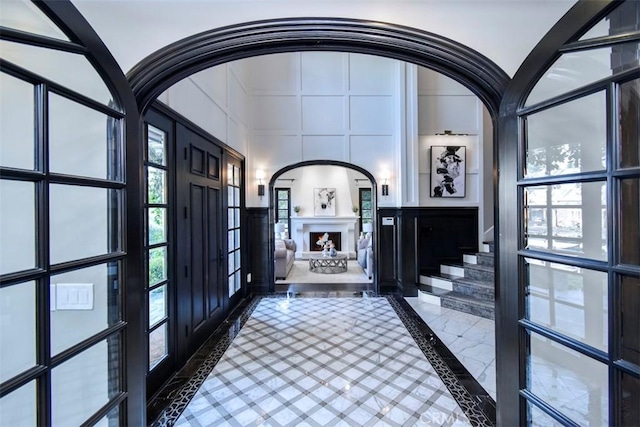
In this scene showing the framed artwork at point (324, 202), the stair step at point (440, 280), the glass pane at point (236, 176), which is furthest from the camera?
the framed artwork at point (324, 202)

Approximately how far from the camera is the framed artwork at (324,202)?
33.6 ft

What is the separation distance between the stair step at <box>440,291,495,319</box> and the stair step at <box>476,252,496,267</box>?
0.74 m

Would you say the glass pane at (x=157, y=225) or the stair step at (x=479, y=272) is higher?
the glass pane at (x=157, y=225)

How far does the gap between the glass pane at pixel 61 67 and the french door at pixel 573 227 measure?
1796 millimetres

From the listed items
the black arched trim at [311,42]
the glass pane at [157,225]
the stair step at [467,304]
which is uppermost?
the black arched trim at [311,42]

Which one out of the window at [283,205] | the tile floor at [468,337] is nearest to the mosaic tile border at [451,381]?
the tile floor at [468,337]

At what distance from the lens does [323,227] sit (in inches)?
404

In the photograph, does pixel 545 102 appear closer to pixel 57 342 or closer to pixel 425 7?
pixel 425 7

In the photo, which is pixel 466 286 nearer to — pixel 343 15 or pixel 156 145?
pixel 343 15

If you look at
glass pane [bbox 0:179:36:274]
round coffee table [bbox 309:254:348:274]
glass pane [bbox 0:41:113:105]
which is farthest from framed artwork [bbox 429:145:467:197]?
glass pane [bbox 0:179:36:274]

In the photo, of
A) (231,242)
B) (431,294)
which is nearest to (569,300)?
(431,294)

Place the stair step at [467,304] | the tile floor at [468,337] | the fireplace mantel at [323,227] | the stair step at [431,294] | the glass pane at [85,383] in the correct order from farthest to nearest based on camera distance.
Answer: the fireplace mantel at [323,227]
the stair step at [431,294]
the stair step at [467,304]
the tile floor at [468,337]
the glass pane at [85,383]

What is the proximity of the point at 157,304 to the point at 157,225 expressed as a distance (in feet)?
2.19

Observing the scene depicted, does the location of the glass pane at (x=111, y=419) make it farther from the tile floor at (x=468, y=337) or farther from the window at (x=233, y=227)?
the window at (x=233, y=227)
